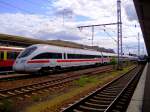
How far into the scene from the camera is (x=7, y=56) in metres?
27.7

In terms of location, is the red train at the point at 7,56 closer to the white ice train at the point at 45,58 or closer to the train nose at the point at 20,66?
the white ice train at the point at 45,58

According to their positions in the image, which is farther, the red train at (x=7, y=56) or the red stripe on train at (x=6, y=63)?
the red stripe on train at (x=6, y=63)

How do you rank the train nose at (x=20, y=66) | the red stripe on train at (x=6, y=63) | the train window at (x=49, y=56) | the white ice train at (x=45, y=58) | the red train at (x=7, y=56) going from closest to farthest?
the train nose at (x=20, y=66)
the white ice train at (x=45, y=58)
the train window at (x=49, y=56)
the red train at (x=7, y=56)
the red stripe on train at (x=6, y=63)

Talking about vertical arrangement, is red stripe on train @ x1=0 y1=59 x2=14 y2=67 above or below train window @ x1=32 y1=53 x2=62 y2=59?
below

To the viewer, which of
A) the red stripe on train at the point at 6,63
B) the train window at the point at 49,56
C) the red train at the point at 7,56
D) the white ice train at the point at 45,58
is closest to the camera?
the white ice train at the point at 45,58

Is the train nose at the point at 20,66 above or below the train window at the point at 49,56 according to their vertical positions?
below

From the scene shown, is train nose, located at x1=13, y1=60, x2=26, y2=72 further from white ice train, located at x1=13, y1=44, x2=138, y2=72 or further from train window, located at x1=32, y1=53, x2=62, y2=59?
train window, located at x1=32, y1=53, x2=62, y2=59

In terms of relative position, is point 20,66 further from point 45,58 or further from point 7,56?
point 7,56

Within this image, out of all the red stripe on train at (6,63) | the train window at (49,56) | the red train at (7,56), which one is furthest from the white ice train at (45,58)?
the red stripe on train at (6,63)

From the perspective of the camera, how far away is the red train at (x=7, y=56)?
26859mm

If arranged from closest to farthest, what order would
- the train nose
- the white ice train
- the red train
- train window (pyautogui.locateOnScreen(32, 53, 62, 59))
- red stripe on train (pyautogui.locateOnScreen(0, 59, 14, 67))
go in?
the train nose < the white ice train < train window (pyautogui.locateOnScreen(32, 53, 62, 59)) < the red train < red stripe on train (pyautogui.locateOnScreen(0, 59, 14, 67))

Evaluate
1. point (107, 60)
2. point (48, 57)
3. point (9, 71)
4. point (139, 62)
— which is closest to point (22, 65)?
point (48, 57)

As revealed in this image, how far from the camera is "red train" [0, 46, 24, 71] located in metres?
26.9

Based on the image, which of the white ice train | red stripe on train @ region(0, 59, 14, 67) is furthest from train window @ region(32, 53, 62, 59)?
red stripe on train @ region(0, 59, 14, 67)
